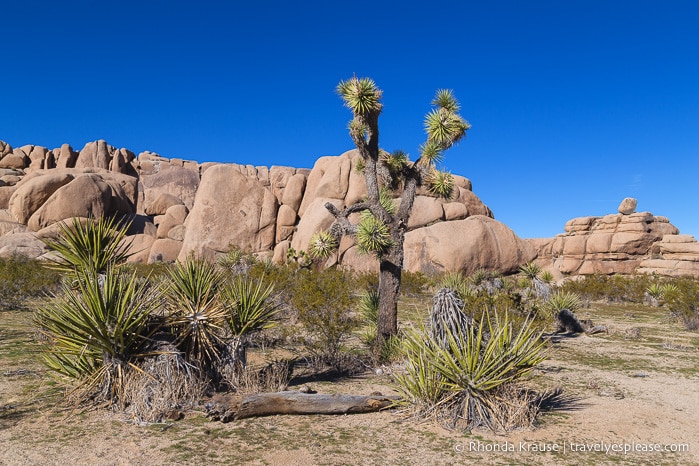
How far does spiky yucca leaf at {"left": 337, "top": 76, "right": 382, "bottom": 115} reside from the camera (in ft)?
35.0

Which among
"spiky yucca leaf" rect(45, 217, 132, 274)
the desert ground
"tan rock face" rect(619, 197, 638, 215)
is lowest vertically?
the desert ground

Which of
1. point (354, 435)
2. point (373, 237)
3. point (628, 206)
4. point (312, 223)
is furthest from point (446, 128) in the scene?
point (628, 206)

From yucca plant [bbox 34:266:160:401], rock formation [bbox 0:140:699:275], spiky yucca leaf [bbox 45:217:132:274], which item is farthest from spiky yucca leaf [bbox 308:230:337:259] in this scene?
rock formation [bbox 0:140:699:275]

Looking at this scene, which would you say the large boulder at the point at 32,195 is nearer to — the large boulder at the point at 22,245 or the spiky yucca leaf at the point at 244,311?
the large boulder at the point at 22,245

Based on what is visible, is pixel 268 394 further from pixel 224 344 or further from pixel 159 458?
pixel 159 458

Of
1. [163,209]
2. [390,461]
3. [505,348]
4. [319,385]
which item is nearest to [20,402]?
[319,385]

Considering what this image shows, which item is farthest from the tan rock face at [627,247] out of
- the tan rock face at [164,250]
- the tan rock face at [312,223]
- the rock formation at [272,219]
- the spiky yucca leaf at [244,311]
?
the spiky yucca leaf at [244,311]

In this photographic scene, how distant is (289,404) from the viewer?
269 inches

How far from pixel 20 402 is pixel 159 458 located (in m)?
→ 3.27

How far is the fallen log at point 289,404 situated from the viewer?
6.50 metres

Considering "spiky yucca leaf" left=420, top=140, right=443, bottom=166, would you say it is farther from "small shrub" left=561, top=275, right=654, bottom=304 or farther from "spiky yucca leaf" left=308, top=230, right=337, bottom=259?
"small shrub" left=561, top=275, right=654, bottom=304

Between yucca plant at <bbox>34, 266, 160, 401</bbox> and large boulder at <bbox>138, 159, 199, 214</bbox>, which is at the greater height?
large boulder at <bbox>138, 159, 199, 214</bbox>

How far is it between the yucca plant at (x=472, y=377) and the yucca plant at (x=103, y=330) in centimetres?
401

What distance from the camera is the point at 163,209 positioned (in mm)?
45562
